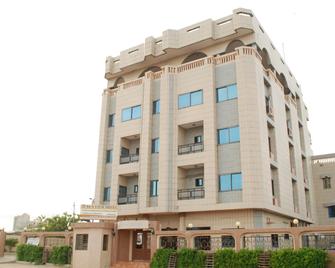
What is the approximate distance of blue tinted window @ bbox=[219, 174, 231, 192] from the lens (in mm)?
25323

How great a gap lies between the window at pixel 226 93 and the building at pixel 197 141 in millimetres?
76

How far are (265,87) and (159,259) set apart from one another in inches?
614

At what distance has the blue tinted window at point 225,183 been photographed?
25323 millimetres

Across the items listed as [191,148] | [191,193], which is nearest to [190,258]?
[191,193]

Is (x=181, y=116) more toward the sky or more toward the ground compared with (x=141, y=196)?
more toward the sky

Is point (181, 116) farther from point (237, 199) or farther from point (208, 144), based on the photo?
point (237, 199)

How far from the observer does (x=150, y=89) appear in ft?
101

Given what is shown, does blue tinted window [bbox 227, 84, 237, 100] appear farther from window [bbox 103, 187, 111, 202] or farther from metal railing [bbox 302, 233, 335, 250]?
window [bbox 103, 187, 111, 202]

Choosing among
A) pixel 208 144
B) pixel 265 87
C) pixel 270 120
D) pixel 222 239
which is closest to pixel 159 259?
pixel 222 239

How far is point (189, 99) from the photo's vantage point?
28.9m

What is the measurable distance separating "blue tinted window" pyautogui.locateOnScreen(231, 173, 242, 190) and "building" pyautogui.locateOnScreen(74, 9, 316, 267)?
67 millimetres

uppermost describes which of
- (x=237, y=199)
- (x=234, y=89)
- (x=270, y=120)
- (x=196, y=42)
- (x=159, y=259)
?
(x=196, y=42)

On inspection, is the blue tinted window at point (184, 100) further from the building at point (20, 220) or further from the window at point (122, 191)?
the building at point (20, 220)

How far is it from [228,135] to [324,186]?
17.7 meters
